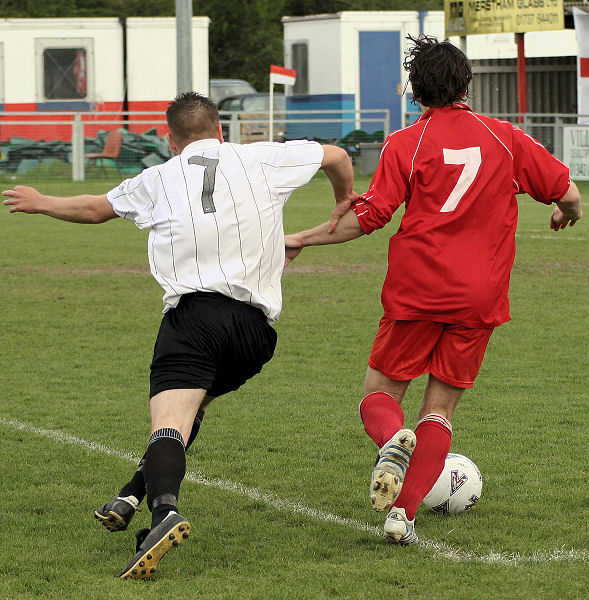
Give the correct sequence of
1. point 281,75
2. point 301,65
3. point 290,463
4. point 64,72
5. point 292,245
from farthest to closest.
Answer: point 301,65, point 64,72, point 281,75, point 290,463, point 292,245

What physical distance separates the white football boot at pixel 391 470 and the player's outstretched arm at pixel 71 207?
53.2 inches

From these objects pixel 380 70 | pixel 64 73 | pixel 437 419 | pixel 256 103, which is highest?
pixel 380 70

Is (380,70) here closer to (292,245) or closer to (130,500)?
(292,245)

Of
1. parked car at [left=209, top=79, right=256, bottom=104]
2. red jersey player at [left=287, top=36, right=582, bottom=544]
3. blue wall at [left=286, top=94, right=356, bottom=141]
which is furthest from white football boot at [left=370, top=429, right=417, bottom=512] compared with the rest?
parked car at [left=209, top=79, right=256, bottom=104]

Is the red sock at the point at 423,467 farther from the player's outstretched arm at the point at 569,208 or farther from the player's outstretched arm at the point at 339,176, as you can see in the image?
the player's outstretched arm at the point at 569,208

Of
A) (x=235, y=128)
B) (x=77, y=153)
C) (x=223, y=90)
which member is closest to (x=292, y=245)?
(x=77, y=153)

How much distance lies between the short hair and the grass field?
1.58 m

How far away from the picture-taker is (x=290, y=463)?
5945 millimetres

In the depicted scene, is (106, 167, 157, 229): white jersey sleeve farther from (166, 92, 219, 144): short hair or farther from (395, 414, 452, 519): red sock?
(395, 414, 452, 519): red sock

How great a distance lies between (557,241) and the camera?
1675 cm

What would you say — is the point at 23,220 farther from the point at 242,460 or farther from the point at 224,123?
the point at 242,460

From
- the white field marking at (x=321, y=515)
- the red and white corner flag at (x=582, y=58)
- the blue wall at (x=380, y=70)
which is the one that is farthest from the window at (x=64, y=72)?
the white field marking at (x=321, y=515)

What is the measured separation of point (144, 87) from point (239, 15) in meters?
20.4

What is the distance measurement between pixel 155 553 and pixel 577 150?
2195 cm
